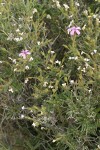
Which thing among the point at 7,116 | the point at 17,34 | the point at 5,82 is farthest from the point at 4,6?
the point at 7,116

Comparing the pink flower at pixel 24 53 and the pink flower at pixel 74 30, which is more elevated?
the pink flower at pixel 74 30

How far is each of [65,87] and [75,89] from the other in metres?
0.06

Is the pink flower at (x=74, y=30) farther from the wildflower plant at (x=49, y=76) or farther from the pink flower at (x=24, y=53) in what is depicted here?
the pink flower at (x=24, y=53)

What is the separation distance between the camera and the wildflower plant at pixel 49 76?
211cm

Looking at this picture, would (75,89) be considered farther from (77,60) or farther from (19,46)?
(19,46)

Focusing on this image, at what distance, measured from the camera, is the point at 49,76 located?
Result: 7.38 feet

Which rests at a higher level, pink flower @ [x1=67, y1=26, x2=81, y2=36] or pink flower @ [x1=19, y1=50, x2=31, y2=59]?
pink flower @ [x1=67, y1=26, x2=81, y2=36]

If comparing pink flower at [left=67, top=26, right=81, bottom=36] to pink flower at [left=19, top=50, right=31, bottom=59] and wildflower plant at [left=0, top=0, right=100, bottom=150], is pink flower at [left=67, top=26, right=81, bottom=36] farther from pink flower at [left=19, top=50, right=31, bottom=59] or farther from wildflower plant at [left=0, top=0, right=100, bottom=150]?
pink flower at [left=19, top=50, right=31, bottom=59]

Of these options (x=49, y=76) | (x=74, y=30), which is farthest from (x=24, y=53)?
(x=74, y=30)

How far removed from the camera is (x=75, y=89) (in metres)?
2.08

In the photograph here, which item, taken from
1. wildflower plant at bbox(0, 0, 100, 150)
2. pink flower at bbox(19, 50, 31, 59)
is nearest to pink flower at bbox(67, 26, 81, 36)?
wildflower plant at bbox(0, 0, 100, 150)

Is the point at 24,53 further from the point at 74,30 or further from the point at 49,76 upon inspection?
the point at 74,30

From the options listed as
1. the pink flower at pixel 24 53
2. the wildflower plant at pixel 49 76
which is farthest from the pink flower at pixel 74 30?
the pink flower at pixel 24 53

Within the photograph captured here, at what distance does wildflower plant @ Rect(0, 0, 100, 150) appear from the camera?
211 cm
